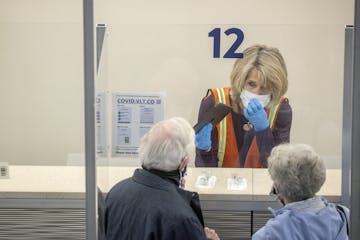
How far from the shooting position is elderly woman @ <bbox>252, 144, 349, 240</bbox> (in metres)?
1.87

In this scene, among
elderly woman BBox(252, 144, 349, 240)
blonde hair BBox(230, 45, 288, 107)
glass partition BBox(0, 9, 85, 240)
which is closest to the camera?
elderly woman BBox(252, 144, 349, 240)

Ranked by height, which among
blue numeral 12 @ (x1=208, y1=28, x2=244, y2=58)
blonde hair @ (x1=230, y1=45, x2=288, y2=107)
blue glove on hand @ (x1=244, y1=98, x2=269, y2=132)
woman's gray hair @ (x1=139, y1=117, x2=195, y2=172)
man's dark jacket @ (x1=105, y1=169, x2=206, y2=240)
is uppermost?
blue numeral 12 @ (x1=208, y1=28, x2=244, y2=58)

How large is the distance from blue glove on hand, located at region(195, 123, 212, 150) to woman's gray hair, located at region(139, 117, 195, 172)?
2.75ft

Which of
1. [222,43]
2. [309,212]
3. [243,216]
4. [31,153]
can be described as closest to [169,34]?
[222,43]

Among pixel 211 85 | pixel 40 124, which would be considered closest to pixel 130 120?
pixel 211 85

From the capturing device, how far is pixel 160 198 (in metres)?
1.95

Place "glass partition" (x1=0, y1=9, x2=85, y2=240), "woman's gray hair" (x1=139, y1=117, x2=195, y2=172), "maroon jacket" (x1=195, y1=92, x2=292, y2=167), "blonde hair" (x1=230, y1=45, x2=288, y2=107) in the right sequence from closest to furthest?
"woman's gray hair" (x1=139, y1=117, x2=195, y2=172) → "glass partition" (x1=0, y1=9, x2=85, y2=240) → "maroon jacket" (x1=195, y1=92, x2=292, y2=167) → "blonde hair" (x1=230, y1=45, x2=288, y2=107)

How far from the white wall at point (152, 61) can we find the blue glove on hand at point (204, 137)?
0.11 m

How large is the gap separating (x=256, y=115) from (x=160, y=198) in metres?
1.13

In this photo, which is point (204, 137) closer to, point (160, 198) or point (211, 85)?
point (211, 85)

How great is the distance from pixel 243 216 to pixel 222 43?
1151 millimetres

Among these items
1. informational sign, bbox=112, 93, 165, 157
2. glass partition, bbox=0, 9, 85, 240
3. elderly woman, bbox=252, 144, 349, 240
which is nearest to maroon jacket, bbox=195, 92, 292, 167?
informational sign, bbox=112, 93, 165, 157

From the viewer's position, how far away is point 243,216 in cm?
254

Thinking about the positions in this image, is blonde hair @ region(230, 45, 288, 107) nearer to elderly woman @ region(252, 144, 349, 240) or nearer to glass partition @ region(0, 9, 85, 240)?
glass partition @ region(0, 9, 85, 240)
